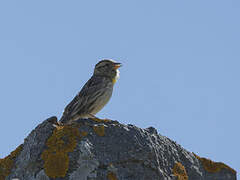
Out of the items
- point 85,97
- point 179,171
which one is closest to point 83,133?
point 179,171

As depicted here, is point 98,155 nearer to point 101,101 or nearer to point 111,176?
point 111,176

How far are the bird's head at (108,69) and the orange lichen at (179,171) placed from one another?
20.1 feet

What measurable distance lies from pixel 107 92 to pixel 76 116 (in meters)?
1.52

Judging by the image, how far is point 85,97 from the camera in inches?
448

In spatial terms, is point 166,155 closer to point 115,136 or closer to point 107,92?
point 115,136

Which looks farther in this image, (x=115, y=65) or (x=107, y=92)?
(x=115, y=65)

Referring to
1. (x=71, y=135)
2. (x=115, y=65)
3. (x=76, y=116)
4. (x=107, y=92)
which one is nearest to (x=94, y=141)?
(x=71, y=135)

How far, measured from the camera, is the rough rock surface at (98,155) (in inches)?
223

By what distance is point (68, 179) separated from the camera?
5.57 meters

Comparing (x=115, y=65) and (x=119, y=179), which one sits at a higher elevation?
(x=115, y=65)

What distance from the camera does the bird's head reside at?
12.6 m

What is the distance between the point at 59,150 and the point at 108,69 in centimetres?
711

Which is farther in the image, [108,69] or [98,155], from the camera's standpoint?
[108,69]

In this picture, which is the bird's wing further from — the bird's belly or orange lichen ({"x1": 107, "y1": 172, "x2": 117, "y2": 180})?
orange lichen ({"x1": 107, "y1": 172, "x2": 117, "y2": 180})
